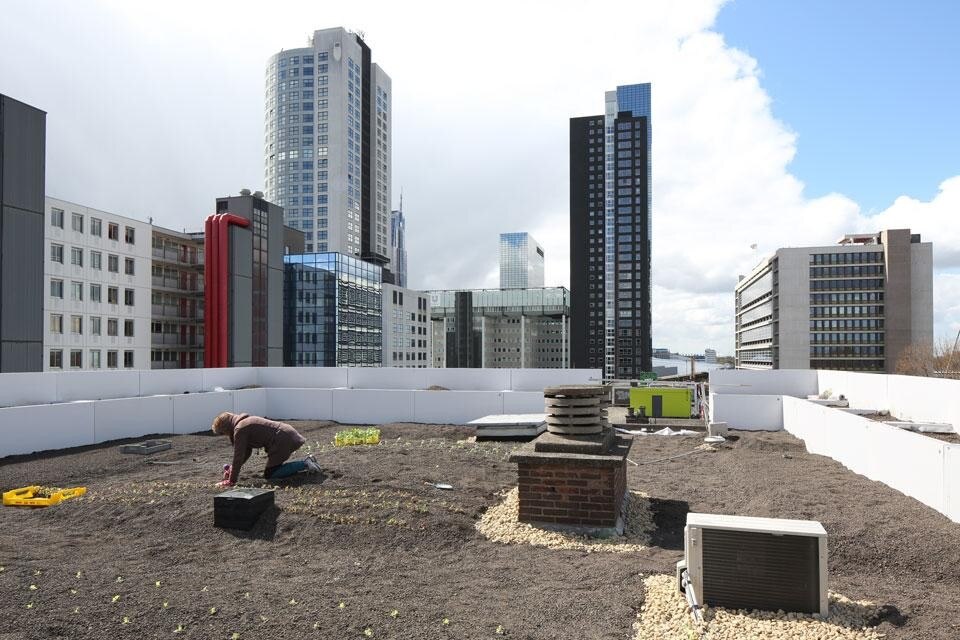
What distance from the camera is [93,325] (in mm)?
39875

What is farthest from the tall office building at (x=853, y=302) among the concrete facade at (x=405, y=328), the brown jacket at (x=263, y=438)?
the brown jacket at (x=263, y=438)

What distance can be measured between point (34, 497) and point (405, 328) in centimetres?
7230

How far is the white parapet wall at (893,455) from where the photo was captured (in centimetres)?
795

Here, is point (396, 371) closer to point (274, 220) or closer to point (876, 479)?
point (876, 479)

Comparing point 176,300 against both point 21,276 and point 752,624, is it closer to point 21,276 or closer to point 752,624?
point 21,276

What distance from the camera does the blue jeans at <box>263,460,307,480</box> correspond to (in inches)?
384

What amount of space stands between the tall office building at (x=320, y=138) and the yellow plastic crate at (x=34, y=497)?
92544mm

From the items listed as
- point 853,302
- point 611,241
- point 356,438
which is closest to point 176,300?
point 356,438

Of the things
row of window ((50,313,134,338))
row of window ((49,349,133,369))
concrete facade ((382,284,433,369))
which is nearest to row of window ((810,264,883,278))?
concrete facade ((382,284,433,369))

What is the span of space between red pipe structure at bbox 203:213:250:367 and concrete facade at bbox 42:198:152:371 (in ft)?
21.8

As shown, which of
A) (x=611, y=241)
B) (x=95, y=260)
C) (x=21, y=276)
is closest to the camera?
(x=21, y=276)

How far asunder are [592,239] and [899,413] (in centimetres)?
12634

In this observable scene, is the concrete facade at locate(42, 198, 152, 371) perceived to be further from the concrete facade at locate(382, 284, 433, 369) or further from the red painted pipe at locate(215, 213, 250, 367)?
the concrete facade at locate(382, 284, 433, 369)

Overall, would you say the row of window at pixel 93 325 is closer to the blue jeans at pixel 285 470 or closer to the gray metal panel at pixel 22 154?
the gray metal panel at pixel 22 154
